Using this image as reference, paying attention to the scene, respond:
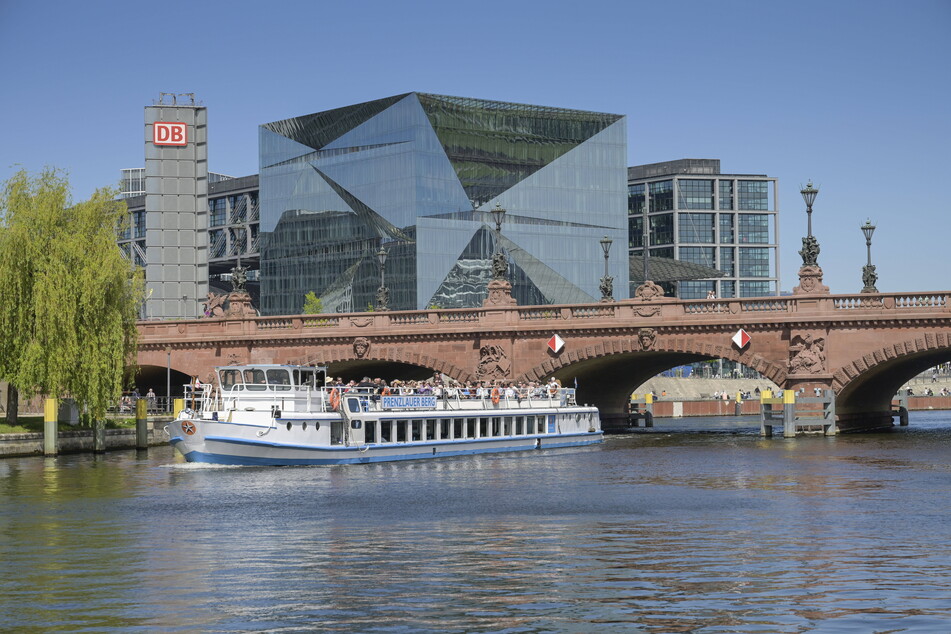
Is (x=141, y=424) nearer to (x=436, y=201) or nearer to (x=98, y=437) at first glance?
(x=98, y=437)

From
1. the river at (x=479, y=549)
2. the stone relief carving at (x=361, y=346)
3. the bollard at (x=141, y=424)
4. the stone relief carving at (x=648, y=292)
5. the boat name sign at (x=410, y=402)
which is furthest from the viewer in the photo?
the stone relief carving at (x=361, y=346)

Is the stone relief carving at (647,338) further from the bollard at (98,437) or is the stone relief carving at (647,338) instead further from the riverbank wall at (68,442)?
the bollard at (98,437)

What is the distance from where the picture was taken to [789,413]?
3024 inches

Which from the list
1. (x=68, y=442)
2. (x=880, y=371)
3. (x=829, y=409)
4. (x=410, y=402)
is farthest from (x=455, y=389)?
(x=880, y=371)

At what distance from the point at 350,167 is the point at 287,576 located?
141m

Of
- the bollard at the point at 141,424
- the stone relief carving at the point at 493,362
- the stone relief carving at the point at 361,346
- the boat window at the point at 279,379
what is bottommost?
the bollard at the point at 141,424

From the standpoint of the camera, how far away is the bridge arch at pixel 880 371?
240ft

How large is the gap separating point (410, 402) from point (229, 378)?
9.21 meters

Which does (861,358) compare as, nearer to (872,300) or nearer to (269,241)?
(872,300)

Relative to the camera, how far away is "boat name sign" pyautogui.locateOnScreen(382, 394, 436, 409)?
205ft

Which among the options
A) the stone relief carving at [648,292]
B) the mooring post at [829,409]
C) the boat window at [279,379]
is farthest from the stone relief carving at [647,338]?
the boat window at [279,379]

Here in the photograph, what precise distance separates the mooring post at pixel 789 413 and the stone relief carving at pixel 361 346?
25.3 meters

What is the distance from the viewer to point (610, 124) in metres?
174

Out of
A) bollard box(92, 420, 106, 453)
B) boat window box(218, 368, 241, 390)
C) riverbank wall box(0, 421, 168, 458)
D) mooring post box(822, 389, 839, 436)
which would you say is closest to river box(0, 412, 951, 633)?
boat window box(218, 368, 241, 390)
